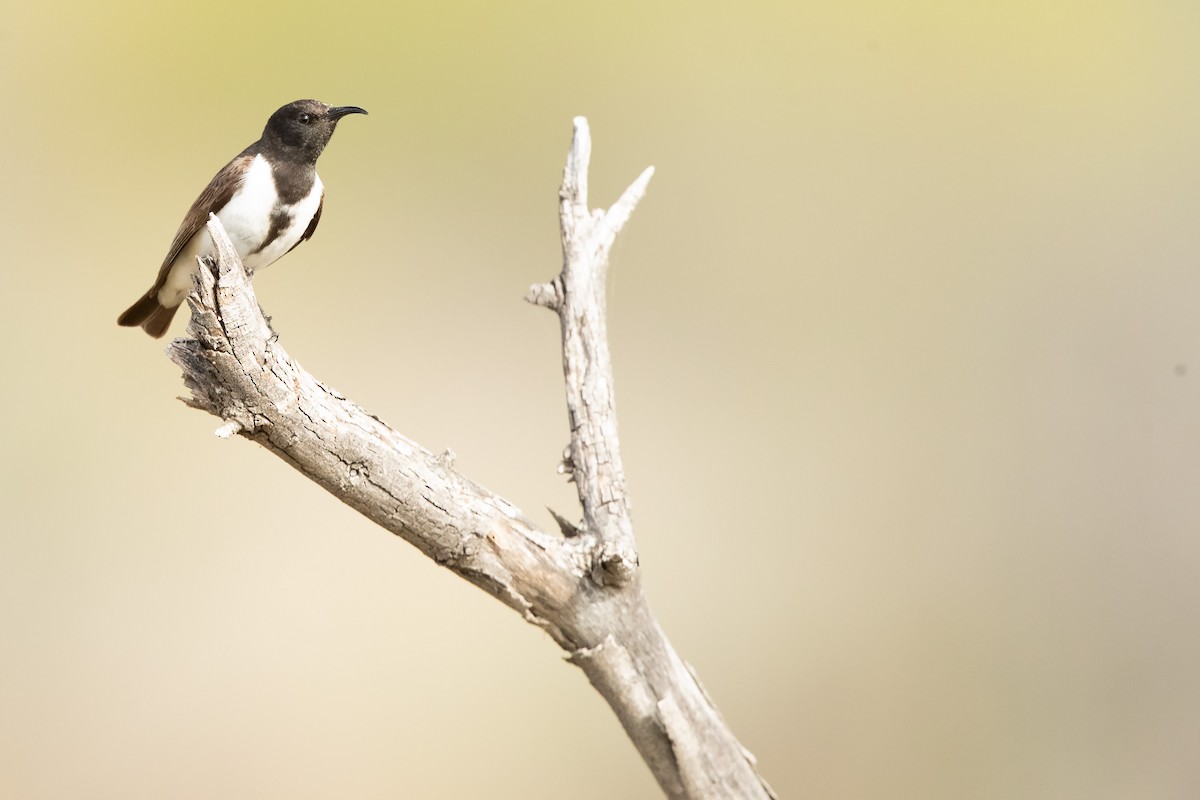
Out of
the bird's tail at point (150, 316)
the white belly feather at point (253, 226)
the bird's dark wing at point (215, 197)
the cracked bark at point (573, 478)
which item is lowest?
the cracked bark at point (573, 478)

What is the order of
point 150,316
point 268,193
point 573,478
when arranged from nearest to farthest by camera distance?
point 573,478, point 268,193, point 150,316

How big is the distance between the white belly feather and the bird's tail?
0.08 m

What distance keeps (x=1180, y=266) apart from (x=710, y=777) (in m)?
3.41

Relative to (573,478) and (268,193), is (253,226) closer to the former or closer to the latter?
(268,193)

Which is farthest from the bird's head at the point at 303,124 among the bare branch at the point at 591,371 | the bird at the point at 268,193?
the bare branch at the point at 591,371

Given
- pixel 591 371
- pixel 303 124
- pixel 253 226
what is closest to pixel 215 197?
pixel 253 226

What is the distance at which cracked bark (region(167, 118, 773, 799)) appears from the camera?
1.70 metres

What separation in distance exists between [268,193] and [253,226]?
0.08m

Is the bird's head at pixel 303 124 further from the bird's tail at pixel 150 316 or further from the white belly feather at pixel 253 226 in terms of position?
the bird's tail at pixel 150 316

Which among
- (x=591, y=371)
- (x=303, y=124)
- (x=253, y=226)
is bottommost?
(x=591, y=371)

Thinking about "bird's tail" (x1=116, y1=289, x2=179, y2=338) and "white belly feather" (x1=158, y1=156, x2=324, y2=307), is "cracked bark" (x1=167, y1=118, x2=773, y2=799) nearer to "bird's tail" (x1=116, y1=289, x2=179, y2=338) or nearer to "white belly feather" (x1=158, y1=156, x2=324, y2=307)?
"white belly feather" (x1=158, y1=156, x2=324, y2=307)

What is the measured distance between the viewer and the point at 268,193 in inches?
85.4

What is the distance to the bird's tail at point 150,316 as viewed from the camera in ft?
7.92

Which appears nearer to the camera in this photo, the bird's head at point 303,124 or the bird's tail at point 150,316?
the bird's head at point 303,124
